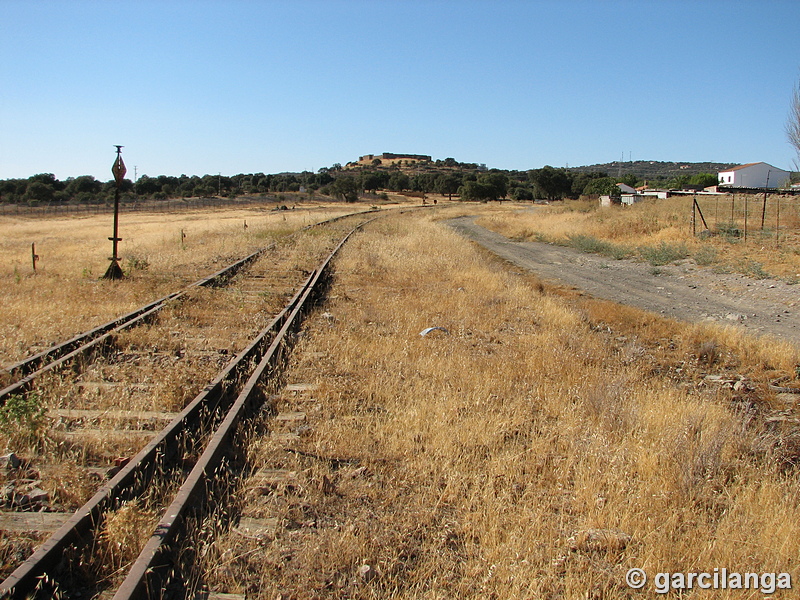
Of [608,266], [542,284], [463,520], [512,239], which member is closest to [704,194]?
[512,239]

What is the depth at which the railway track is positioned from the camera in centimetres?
337

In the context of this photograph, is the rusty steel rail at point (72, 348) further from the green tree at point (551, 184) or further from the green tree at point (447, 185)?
the green tree at point (447, 185)

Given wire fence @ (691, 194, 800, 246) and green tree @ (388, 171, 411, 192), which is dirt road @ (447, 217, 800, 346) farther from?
green tree @ (388, 171, 411, 192)

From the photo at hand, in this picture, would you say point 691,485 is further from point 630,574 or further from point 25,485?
point 25,485

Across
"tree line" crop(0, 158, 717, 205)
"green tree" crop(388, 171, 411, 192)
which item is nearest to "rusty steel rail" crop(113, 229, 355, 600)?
"tree line" crop(0, 158, 717, 205)

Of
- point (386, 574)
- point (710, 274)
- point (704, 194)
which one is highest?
point (704, 194)

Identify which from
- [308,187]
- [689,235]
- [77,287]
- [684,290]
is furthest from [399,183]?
[77,287]

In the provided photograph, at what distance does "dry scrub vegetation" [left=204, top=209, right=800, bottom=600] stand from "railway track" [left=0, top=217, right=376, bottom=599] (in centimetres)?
35

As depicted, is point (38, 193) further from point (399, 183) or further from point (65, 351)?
point (65, 351)

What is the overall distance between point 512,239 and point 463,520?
27783 mm

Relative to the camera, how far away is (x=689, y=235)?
23906 millimetres

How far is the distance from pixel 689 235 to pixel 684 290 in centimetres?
1022

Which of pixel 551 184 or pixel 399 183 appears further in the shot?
pixel 399 183

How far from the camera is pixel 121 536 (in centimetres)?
359
